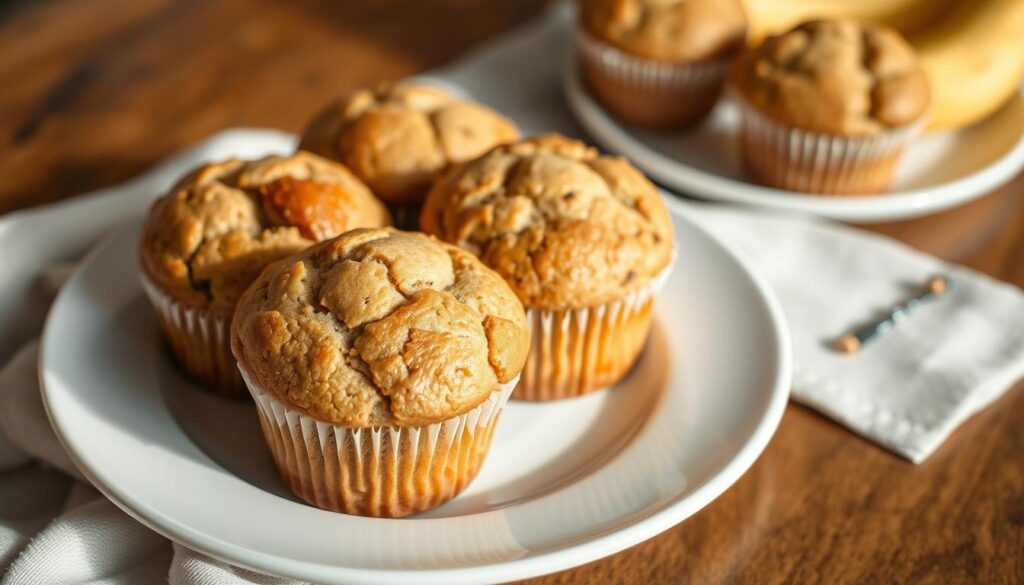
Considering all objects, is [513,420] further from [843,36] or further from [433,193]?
[843,36]

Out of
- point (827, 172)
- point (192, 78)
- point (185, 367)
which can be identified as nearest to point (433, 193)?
point (185, 367)

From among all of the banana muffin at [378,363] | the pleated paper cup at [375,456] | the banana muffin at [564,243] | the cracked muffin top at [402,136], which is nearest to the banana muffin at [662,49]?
the cracked muffin top at [402,136]

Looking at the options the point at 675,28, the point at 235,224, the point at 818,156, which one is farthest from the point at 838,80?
the point at 235,224

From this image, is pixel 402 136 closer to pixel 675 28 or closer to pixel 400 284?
pixel 400 284

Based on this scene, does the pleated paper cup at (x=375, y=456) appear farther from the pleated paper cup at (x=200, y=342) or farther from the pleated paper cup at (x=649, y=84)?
the pleated paper cup at (x=649, y=84)

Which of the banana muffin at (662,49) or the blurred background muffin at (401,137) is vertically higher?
the blurred background muffin at (401,137)

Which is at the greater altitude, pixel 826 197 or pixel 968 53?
pixel 968 53

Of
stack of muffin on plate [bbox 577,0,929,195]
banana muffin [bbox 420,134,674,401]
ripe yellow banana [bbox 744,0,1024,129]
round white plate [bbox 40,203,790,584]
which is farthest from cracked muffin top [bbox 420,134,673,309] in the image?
ripe yellow banana [bbox 744,0,1024,129]

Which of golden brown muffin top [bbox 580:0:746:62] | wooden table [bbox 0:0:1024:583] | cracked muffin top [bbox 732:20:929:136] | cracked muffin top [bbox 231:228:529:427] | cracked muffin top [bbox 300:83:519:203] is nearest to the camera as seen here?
cracked muffin top [bbox 231:228:529:427]

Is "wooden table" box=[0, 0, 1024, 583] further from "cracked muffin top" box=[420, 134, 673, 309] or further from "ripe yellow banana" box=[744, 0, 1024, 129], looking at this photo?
"cracked muffin top" box=[420, 134, 673, 309]
